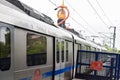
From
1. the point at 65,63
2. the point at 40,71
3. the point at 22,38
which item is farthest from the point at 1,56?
the point at 65,63

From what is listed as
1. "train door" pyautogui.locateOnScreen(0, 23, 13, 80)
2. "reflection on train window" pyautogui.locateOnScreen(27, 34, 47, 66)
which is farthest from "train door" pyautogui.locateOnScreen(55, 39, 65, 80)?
"train door" pyautogui.locateOnScreen(0, 23, 13, 80)

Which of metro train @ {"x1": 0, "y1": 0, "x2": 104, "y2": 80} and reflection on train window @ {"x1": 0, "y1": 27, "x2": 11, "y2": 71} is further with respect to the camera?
metro train @ {"x1": 0, "y1": 0, "x2": 104, "y2": 80}

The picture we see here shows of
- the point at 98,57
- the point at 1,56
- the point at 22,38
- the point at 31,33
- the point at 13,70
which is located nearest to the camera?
the point at 1,56

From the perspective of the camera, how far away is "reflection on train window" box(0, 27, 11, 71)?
5.68 m

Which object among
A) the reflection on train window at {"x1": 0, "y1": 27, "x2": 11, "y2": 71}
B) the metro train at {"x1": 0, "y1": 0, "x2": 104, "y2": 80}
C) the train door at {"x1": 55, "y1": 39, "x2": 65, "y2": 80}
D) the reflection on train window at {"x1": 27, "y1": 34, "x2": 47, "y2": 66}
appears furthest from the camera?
the train door at {"x1": 55, "y1": 39, "x2": 65, "y2": 80}

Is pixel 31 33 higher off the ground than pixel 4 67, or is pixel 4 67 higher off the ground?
pixel 31 33

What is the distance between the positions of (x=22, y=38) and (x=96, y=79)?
729 cm

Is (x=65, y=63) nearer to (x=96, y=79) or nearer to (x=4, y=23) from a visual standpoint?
(x=96, y=79)

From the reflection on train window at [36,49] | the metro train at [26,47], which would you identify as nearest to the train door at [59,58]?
the metro train at [26,47]

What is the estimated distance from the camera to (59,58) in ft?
34.8

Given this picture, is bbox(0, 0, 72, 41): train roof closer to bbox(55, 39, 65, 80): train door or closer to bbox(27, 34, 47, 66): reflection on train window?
bbox(27, 34, 47, 66): reflection on train window

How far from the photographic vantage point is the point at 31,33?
7.38 m

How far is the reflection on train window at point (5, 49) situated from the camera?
568 centimetres

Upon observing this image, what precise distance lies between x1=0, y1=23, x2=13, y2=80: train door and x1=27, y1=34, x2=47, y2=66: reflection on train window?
1.14 m
